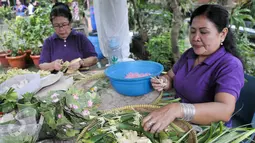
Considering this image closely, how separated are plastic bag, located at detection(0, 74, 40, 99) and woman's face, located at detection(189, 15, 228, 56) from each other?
1.14m

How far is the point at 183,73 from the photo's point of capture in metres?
Answer: 1.58

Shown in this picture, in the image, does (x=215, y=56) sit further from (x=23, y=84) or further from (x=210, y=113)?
(x=23, y=84)

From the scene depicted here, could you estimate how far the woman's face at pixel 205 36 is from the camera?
1.37m

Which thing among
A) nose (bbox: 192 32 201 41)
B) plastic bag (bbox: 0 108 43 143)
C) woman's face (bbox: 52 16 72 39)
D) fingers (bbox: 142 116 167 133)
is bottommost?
fingers (bbox: 142 116 167 133)

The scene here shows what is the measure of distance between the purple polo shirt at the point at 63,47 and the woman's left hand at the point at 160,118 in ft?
5.96

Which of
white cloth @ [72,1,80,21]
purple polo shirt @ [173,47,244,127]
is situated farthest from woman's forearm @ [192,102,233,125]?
white cloth @ [72,1,80,21]

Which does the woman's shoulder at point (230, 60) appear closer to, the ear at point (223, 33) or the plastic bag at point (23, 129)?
the ear at point (223, 33)

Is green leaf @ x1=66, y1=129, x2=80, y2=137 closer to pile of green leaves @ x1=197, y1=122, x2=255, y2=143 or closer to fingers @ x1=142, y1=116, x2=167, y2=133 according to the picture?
fingers @ x1=142, y1=116, x2=167, y2=133

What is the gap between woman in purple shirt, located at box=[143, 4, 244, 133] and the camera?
116 cm

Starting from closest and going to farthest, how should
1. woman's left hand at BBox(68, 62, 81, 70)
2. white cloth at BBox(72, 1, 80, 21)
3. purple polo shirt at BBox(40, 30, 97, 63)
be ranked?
woman's left hand at BBox(68, 62, 81, 70)
purple polo shirt at BBox(40, 30, 97, 63)
white cloth at BBox(72, 1, 80, 21)

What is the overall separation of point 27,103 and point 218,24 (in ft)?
4.15

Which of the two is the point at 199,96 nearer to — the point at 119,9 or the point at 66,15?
the point at 66,15

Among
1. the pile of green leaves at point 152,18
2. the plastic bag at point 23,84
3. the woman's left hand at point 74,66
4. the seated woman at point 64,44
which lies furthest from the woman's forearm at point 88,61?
the pile of green leaves at point 152,18

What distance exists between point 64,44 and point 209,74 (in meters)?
1.82
